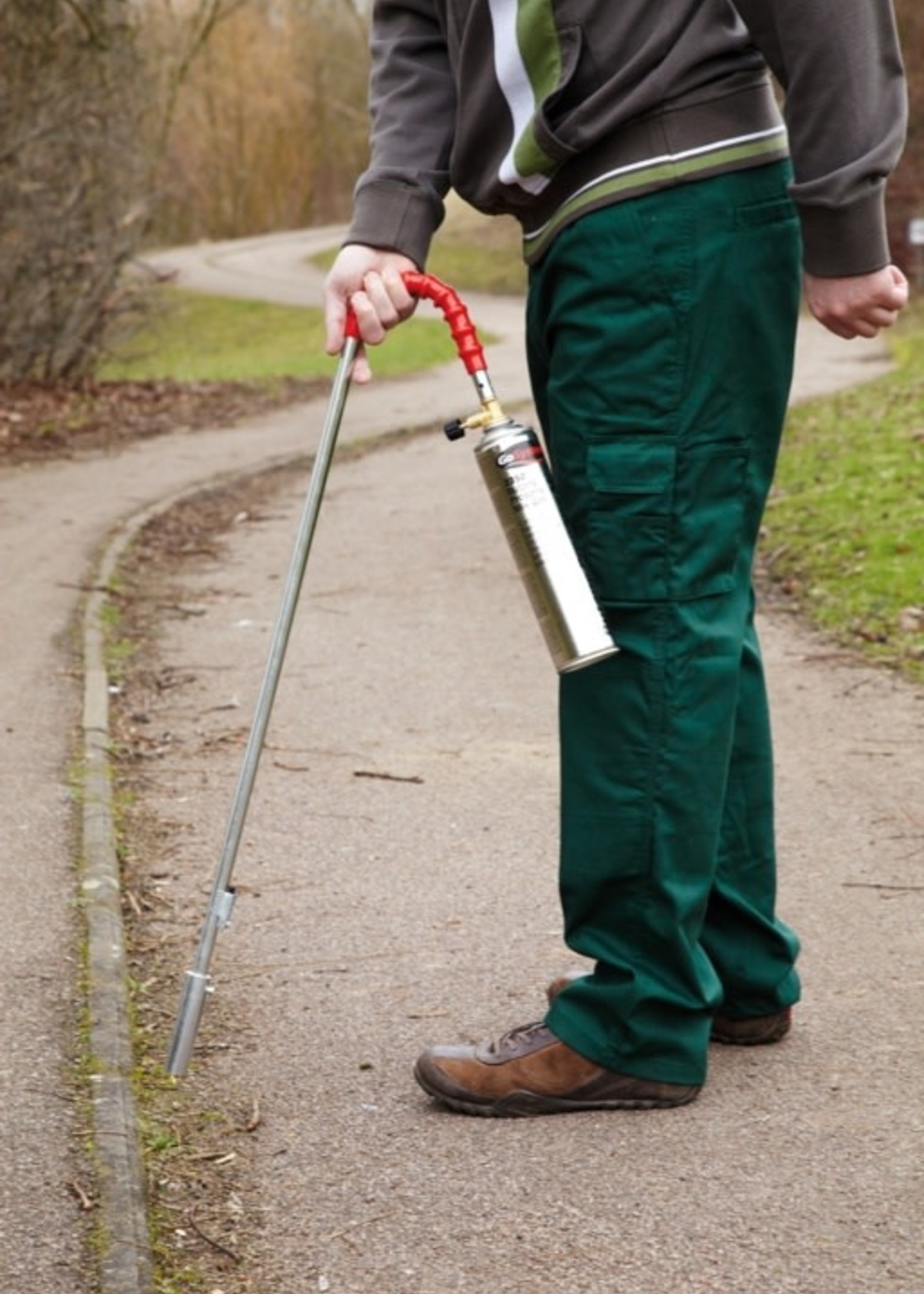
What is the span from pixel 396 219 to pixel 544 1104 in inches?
53.2

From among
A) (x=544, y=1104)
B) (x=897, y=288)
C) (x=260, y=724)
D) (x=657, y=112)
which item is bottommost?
(x=544, y=1104)

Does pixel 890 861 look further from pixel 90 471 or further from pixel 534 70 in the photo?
pixel 90 471

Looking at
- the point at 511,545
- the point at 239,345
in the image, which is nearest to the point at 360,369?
the point at 511,545

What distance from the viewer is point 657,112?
10.1ft

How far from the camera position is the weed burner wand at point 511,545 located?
9.98ft

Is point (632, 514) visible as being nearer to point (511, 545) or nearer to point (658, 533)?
point (658, 533)

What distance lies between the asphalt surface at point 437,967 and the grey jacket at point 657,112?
1.29 metres

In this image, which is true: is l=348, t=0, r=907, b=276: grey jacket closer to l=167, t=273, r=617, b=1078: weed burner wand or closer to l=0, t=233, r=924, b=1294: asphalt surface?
l=167, t=273, r=617, b=1078: weed burner wand

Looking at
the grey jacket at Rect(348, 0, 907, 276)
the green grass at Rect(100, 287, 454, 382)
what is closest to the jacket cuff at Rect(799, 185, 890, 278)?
the grey jacket at Rect(348, 0, 907, 276)

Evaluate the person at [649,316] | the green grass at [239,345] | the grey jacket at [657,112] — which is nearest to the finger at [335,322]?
the person at [649,316]

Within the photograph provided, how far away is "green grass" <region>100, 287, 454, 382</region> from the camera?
19.4m

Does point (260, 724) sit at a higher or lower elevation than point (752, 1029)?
higher

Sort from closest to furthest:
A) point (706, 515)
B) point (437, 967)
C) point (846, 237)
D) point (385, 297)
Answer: point (846, 237)
point (706, 515)
point (385, 297)
point (437, 967)

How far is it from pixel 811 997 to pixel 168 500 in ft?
25.4
